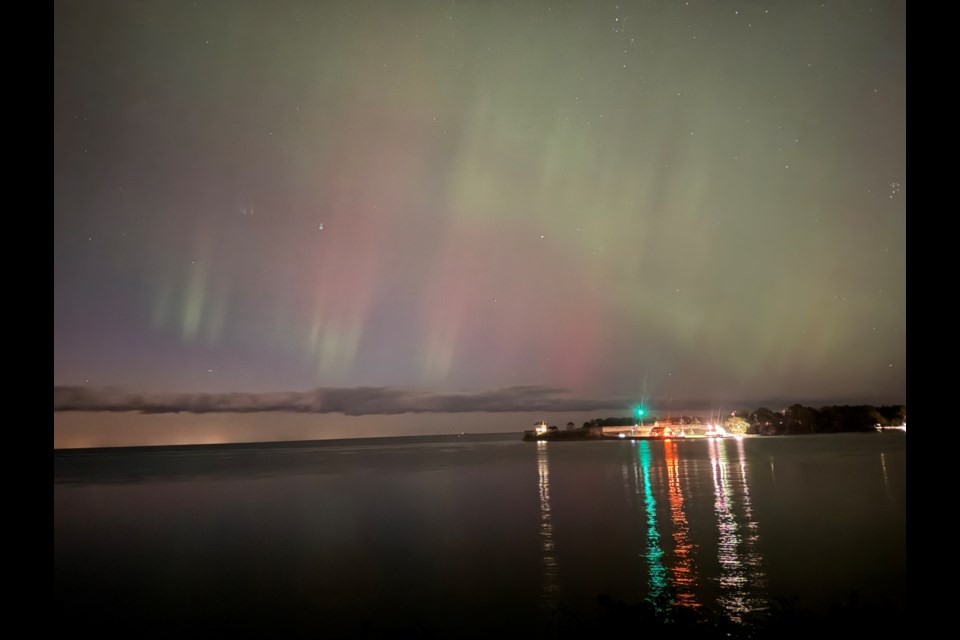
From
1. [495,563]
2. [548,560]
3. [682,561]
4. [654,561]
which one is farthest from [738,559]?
[495,563]

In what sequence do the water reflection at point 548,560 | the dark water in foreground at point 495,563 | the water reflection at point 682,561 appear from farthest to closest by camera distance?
the water reflection at point 548,560 < the water reflection at point 682,561 < the dark water in foreground at point 495,563

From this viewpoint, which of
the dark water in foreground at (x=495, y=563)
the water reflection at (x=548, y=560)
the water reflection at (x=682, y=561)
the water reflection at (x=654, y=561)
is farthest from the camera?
the water reflection at (x=654, y=561)

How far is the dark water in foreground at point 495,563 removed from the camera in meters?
20.6

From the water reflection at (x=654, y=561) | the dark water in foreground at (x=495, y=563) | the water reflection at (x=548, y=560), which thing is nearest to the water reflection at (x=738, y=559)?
the dark water in foreground at (x=495, y=563)

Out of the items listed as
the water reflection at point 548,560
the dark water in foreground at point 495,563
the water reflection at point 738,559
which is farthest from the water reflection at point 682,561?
the water reflection at point 548,560

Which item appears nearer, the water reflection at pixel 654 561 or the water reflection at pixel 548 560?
the water reflection at pixel 548 560

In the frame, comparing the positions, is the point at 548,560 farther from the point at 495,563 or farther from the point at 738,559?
the point at 738,559

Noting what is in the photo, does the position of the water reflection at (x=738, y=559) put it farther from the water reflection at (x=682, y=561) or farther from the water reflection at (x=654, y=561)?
the water reflection at (x=654, y=561)

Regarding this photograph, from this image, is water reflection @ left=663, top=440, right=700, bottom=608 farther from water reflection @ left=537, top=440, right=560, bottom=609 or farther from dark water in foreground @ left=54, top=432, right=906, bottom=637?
water reflection @ left=537, top=440, right=560, bottom=609

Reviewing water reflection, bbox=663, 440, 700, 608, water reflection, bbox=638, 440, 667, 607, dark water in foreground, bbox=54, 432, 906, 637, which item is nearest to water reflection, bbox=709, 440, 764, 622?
dark water in foreground, bbox=54, 432, 906, 637

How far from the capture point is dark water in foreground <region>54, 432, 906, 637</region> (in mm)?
20625

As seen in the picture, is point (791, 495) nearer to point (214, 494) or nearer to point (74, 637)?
point (74, 637)
